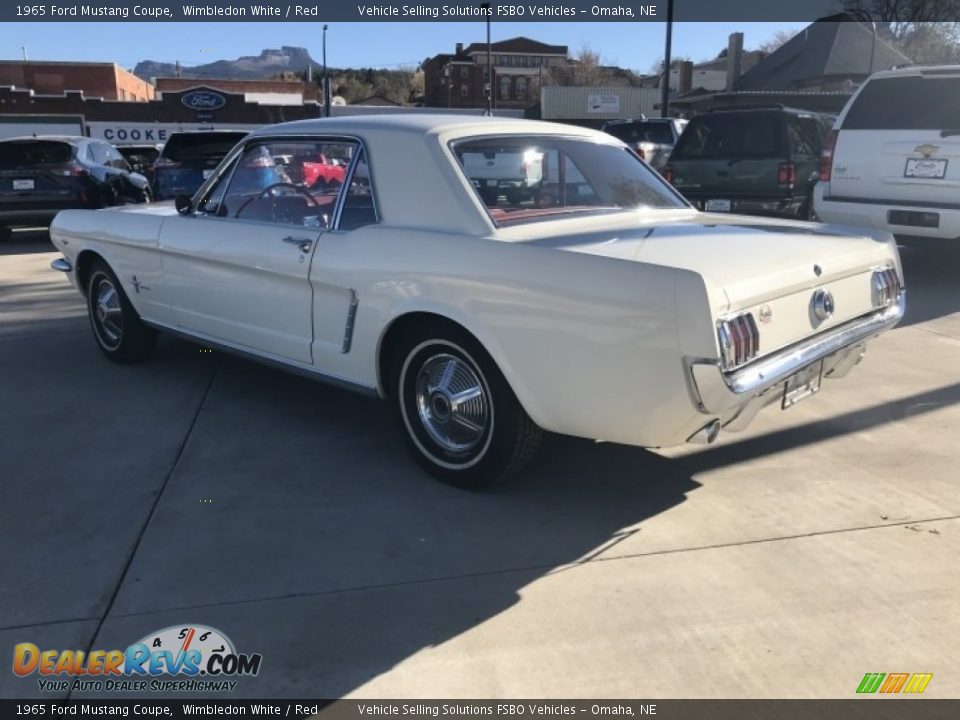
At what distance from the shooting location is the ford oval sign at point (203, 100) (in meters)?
41.8

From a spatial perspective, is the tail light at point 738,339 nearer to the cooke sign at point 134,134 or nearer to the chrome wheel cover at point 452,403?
the chrome wheel cover at point 452,403

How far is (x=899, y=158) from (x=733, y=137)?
2.58 metres

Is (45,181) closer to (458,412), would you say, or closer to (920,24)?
(458,412)

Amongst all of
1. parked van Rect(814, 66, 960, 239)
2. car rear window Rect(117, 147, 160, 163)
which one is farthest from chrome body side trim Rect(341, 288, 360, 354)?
car rear window Rect(117, 147, 160, 163)

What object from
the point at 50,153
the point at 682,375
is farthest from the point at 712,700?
the point at 50,153

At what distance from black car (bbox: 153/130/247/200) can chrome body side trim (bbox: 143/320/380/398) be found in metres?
8.44

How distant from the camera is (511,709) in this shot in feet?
7.89

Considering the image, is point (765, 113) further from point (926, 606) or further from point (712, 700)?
point (712, 700)

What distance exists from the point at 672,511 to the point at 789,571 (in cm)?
61

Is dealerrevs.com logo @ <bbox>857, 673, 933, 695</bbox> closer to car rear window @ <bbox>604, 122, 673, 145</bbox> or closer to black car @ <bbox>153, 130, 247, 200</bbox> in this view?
black car @ <bbox>153, 130, 247, 200</bbox>

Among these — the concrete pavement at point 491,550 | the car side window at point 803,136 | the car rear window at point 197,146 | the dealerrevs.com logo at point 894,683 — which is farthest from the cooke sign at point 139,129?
the dealerrevs.com logo at point 894,683

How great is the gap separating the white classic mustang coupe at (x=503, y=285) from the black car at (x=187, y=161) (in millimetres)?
8556

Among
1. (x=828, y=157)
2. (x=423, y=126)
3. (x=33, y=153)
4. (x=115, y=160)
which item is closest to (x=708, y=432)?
(x=423, y=126)

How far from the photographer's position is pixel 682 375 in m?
2.93
